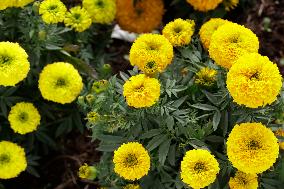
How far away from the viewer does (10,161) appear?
9.39ft

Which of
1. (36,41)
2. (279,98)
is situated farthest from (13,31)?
(279,98)

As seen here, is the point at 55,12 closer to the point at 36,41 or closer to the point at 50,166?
the point at 36,41

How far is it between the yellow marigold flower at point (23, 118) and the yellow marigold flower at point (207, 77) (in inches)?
38.5

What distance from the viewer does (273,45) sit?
153 inches

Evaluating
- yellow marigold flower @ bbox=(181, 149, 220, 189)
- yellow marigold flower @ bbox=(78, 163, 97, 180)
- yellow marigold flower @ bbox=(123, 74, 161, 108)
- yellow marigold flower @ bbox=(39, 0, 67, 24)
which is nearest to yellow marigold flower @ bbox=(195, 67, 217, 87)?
yellow marigold flower @ bbox=(123, 74, 161, 108)

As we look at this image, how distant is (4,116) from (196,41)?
1233 millimetres

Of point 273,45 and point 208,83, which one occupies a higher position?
point 208,83

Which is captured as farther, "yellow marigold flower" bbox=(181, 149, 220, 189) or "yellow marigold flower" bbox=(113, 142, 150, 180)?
"yellow marigold flower" bbox=(113, 142, 150, 180)

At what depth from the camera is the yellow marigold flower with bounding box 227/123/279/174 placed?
2.13 m

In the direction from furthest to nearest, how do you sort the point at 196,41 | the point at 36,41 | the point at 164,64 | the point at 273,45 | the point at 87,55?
the point at 273,45, the point at 87,55, the point at 36,41, the point at 196,41, the point at 164,64

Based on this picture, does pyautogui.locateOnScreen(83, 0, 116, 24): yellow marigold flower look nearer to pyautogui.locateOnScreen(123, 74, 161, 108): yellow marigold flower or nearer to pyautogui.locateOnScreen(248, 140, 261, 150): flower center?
Result: pyautogui.locateOnScreen(123, 74, 161, 108): yellow marigold flower

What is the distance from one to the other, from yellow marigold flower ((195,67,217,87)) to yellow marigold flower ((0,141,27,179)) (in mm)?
1072

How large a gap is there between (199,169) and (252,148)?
23 cm

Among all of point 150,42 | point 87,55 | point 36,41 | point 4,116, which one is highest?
point 150,42
